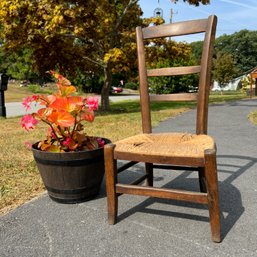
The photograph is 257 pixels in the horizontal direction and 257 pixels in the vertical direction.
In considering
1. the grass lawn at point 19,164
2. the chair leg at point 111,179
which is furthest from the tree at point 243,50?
the chair leg at point 111,179

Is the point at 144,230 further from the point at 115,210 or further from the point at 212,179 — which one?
the point at 212,179

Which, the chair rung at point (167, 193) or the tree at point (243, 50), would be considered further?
the tree at point (243, 50)

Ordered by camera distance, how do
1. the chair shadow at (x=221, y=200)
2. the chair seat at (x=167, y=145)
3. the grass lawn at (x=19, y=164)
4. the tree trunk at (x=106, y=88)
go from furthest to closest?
the tree trunk at (x=106, y=88) → the grass lawn at (x=19, y=164) → the chair shadow at (x=221, y=200) → the chair seat at (x=167, y=145)

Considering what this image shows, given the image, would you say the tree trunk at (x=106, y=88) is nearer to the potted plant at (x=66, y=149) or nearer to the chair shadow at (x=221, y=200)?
the chair shadow at (x=221, y=200)

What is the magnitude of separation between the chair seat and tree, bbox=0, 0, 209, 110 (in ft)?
24.5

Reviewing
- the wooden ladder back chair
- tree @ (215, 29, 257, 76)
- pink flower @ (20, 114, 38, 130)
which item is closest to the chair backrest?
the wooden ladder back chair

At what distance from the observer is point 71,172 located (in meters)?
2.75

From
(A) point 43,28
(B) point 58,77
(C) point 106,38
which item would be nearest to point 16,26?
(A) point 43,28

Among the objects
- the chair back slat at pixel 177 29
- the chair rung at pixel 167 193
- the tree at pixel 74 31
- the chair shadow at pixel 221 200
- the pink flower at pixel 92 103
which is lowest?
the chair shadow at pixel 221 200

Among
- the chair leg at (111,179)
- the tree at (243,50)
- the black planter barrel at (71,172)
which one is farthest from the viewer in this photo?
the tree at (243,50)

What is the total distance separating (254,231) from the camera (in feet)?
7.78

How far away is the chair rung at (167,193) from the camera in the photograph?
219 centimetres

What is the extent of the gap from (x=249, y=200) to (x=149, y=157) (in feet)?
4.11

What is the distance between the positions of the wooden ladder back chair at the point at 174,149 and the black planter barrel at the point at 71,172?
0.38 meters
